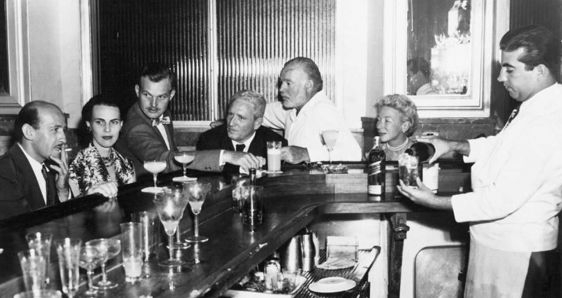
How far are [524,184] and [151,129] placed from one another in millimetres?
2286

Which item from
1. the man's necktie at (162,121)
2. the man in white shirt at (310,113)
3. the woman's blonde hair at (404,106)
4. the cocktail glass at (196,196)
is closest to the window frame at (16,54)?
the man's necktie at (162,121)

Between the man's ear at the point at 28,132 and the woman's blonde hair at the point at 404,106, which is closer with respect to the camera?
the man's ear at the point at 28,132

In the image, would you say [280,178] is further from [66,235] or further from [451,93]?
[451,93]

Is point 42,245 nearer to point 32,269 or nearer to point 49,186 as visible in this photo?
point 32,269

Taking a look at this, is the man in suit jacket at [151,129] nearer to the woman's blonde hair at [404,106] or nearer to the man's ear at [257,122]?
the man's ear at [257,122]

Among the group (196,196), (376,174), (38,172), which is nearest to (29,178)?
(38,172)

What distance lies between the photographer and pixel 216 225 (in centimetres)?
254

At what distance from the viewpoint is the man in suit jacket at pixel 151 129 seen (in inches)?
138

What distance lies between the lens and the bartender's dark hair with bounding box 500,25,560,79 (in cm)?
254

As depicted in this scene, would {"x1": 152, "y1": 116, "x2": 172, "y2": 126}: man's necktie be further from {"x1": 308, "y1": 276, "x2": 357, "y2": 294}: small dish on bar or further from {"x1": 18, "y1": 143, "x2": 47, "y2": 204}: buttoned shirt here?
{"x1": 308, "y1": 276, "x2": 357, "y2": 294}: small dish on bar

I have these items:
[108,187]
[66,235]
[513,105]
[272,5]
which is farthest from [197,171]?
[513,105]

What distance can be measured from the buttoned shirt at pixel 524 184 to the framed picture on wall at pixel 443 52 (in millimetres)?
2526

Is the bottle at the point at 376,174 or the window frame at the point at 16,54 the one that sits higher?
the window frame at the point at 16,54

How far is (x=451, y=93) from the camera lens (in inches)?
206
